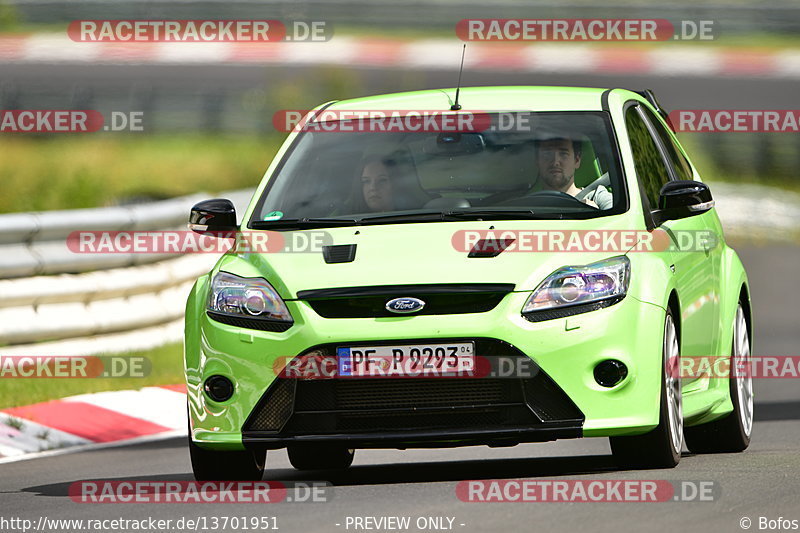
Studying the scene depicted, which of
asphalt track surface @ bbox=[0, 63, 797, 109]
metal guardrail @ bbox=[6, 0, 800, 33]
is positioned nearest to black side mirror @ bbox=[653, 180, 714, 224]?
asphalt track surface @ bbox=[0, 63, 797, 109]

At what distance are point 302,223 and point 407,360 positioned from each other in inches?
44.1

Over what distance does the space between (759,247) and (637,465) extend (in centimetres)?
1709

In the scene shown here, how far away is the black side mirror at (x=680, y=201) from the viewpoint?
339 inches

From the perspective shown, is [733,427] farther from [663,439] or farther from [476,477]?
[476,477]

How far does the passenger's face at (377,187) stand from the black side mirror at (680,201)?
48.4 inches

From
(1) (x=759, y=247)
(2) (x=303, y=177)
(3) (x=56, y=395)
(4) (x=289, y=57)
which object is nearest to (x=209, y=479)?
(2) (x=303, y=177)

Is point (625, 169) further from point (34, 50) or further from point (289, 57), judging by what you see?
point (289, 57)

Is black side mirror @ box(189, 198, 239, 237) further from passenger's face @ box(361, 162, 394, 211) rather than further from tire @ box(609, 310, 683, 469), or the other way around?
tire @ box(609, 310, 683, 469)

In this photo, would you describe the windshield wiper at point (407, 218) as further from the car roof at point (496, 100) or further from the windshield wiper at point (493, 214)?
the car roof at point (496, 100)

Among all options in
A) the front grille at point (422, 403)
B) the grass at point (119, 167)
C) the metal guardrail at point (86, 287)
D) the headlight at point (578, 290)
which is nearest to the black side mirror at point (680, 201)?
the headlight at point (578, 290)

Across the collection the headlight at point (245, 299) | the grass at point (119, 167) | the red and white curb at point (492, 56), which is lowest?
the red and white curb at point (492, 56)

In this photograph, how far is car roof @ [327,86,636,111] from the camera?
915 centimetres

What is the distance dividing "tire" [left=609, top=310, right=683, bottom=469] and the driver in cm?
89

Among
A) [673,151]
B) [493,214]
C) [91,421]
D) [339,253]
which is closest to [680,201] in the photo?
Result: [493,214]
